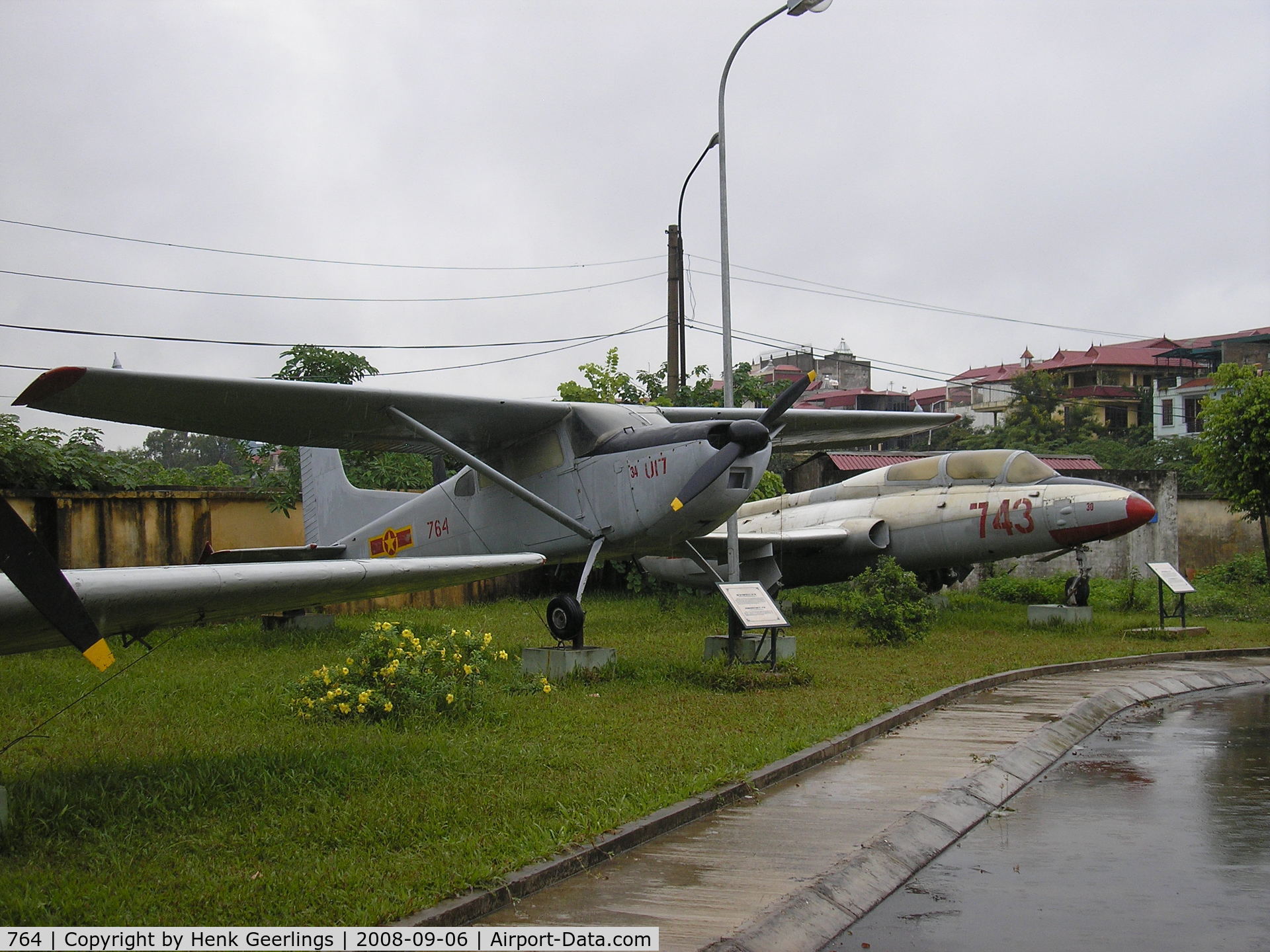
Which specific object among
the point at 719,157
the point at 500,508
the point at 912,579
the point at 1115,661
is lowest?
the point at 1115,661

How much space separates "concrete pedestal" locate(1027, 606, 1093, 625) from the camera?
18.0 metres

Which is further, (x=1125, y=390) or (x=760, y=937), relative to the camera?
(x=1125, y=390)

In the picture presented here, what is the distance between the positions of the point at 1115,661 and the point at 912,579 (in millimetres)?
2965

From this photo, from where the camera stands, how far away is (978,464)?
18.6 metres

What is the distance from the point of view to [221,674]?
36.1ft

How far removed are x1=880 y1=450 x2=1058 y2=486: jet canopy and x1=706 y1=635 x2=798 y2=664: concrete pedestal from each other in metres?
7.55

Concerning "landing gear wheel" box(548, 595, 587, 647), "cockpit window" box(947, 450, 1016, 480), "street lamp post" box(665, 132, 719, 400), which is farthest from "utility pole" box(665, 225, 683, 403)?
"landing gear wheel" box(548, 595, 587, 647)

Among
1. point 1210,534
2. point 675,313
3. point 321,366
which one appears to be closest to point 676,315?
point 675,313

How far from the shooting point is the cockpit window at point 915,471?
19297 mm

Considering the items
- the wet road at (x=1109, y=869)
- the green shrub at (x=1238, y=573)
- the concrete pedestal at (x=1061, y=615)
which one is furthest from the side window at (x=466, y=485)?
the green shrub at (x=1238, y=573)

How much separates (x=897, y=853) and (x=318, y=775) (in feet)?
11.4

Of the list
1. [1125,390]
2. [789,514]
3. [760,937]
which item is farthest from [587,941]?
[1125,390]

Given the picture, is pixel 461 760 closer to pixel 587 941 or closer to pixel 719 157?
pixel 587 941

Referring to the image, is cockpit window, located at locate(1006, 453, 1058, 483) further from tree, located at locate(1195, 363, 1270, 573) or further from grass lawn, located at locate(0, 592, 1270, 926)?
grass lawn, located at locate(0, 592, 1270, 926)
